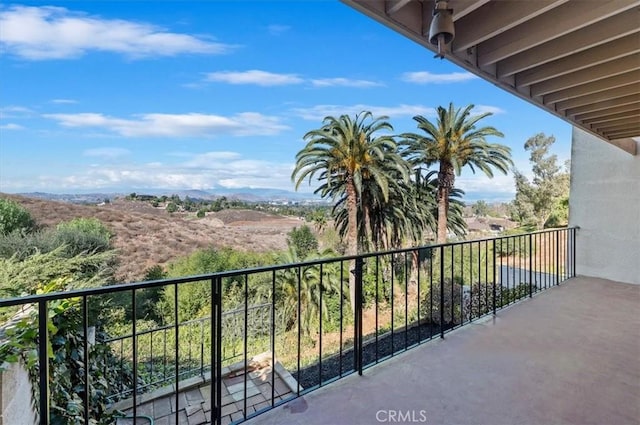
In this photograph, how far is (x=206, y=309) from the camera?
13117mm

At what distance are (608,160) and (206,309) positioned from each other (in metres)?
13.0

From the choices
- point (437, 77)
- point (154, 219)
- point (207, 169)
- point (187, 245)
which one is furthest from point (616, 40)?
point (207, 169)

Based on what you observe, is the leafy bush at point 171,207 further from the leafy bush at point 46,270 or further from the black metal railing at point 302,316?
the black metal railing at point 302,316

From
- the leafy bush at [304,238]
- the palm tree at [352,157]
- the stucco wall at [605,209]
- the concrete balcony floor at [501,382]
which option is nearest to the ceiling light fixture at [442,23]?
the concrete balcony floor at [501,382]

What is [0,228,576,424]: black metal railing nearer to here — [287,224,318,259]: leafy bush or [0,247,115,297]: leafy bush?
[0,247,115,297]: leafy bush

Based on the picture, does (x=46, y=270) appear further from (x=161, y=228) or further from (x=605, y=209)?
(x=605, y=209)

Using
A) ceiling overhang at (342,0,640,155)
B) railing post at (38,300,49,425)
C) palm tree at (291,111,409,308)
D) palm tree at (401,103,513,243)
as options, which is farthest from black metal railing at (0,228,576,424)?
palm tree at (401,103,513,243)

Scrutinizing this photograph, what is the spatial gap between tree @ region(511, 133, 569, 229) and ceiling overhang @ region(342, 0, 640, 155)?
760 inches

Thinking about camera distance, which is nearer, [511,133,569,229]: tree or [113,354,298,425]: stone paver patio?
[113,354,298,425]: stone paver patio

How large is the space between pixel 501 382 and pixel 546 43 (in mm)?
2257

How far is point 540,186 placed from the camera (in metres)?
19.8

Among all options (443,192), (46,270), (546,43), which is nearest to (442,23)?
(546,43)

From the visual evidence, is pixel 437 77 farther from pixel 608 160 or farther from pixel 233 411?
pixel 233 411

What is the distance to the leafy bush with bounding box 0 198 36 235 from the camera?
13053 mm
